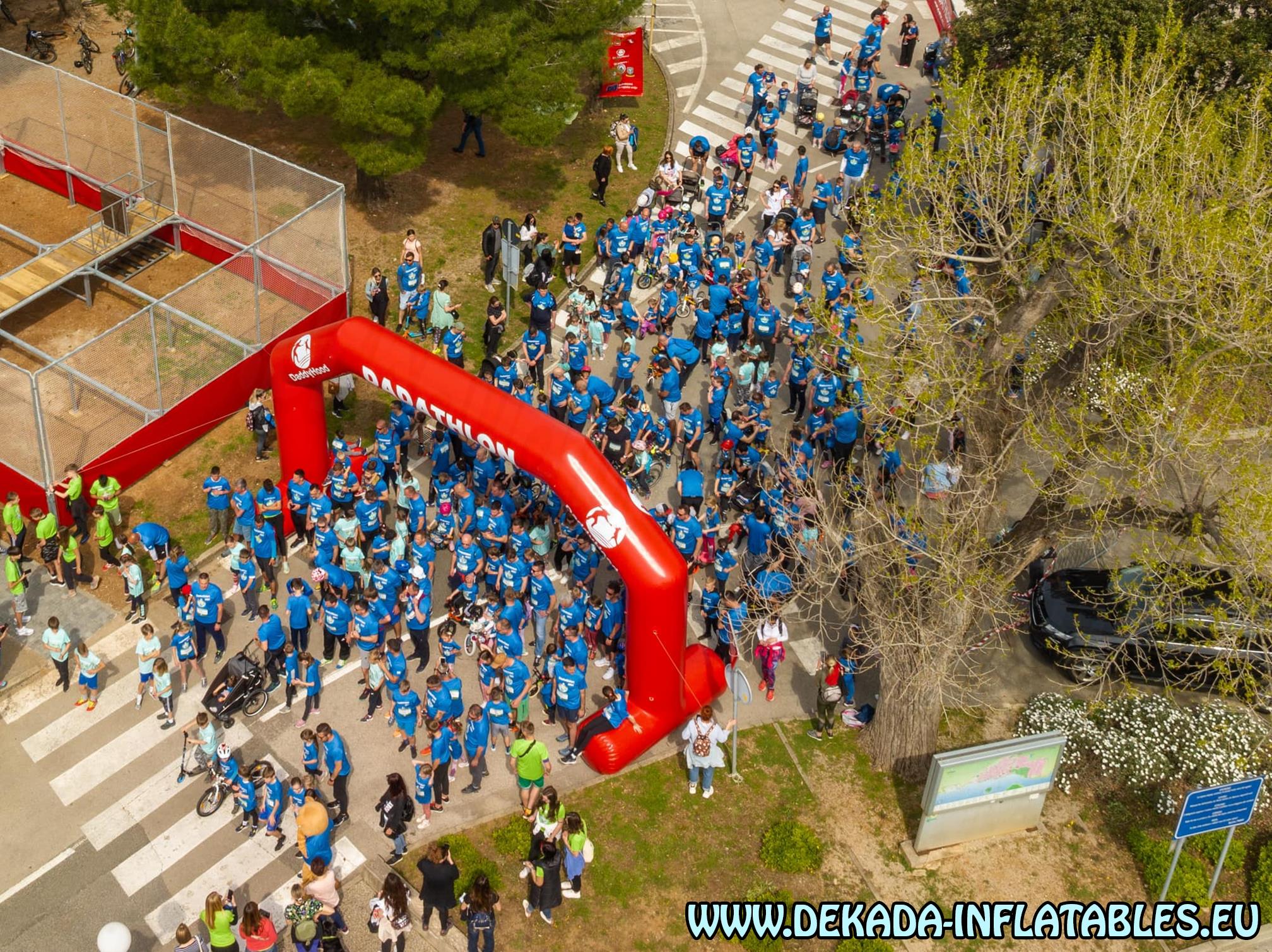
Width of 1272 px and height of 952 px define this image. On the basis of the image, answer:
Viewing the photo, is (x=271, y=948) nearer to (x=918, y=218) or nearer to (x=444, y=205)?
(x=918, y=218)

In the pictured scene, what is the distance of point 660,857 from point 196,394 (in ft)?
37.8

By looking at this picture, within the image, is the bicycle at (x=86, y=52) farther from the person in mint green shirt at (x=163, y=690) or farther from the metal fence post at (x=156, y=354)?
the person in mint green shirt at (x=163, y=690)

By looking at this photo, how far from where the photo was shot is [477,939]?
599 inches

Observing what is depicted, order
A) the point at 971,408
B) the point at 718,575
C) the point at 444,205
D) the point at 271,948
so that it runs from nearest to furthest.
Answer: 1. the point at 271,948
2. the point at 971,408
3. the point at 718,575
4. the point at 444,205

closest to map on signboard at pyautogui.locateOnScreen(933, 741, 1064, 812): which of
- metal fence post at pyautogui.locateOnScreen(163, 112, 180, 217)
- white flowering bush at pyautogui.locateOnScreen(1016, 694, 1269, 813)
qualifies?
white flowering bush at pyautogui.locateOnScreen(1016, 694, 1269, 813)

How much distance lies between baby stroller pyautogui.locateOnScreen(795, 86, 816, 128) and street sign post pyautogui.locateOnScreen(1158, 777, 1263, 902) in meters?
20.7

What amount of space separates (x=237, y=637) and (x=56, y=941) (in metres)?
5.16

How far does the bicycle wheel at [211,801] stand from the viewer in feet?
55.5

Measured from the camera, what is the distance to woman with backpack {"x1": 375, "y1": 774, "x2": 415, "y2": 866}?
15812mm

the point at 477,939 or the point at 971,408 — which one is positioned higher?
the point at 971,408

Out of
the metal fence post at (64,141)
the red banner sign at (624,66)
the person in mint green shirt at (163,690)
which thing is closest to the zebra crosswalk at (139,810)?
the person in mint green shirt at (163,690)

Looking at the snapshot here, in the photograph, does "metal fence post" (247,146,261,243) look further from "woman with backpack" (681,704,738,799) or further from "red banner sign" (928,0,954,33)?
"red banner sign" (928,0,954,33)

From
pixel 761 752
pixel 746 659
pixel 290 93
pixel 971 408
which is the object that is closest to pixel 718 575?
pixel 746 659

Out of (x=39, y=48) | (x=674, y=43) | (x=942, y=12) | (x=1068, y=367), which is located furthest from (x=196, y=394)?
(x=942, y=12)
